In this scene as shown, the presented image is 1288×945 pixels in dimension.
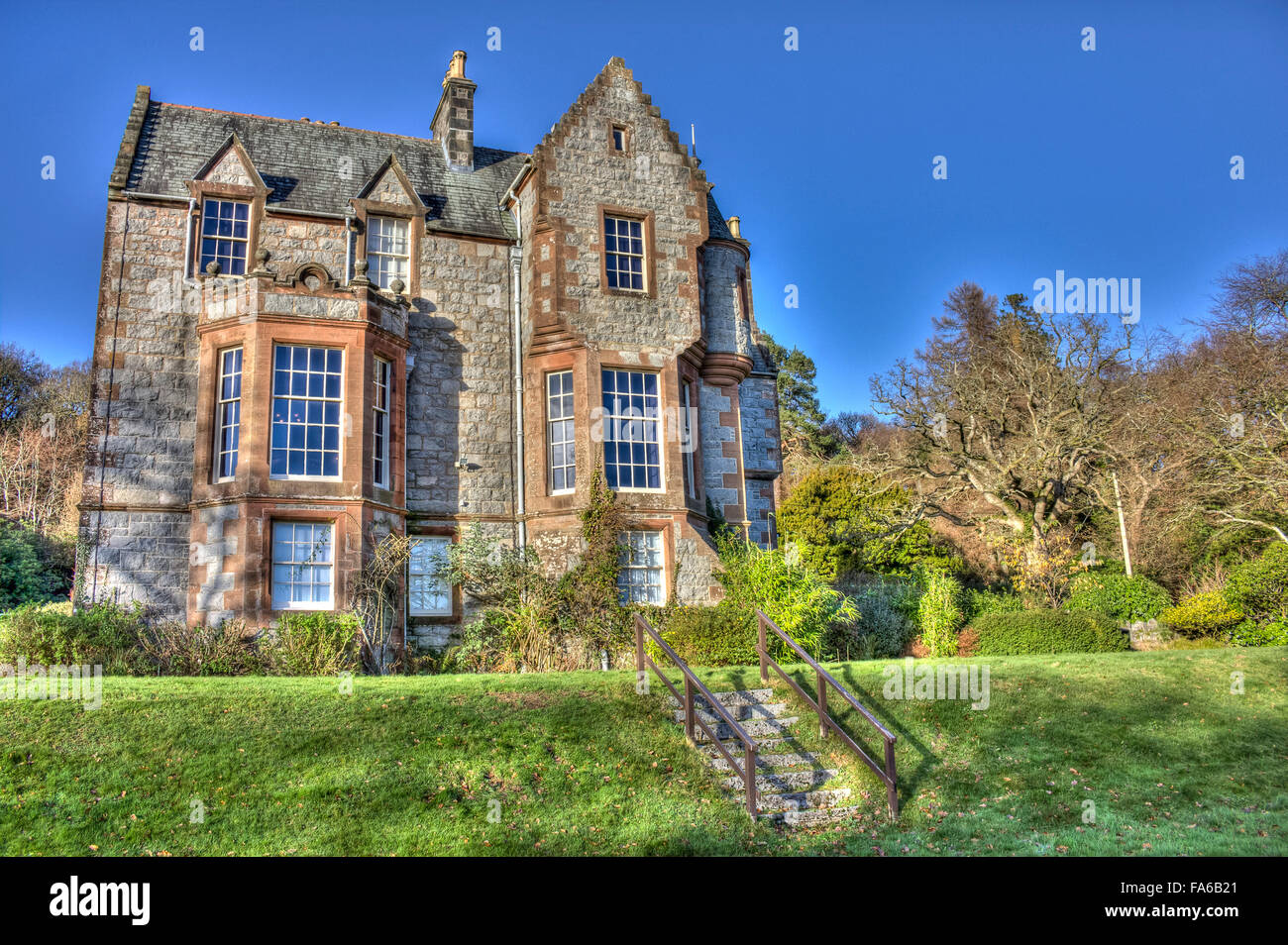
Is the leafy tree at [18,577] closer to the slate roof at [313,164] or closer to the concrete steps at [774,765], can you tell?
the slate roof at [313,164]

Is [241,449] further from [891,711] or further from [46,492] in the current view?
[46,492]

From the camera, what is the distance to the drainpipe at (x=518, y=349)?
18.9 m

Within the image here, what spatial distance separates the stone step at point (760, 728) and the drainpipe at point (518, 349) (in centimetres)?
728

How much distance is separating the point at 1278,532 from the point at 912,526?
30.6 feet

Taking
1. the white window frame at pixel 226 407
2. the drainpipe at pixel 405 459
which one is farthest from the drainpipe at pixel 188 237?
the drainpipe at pixel 405 459

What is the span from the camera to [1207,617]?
20.5 meters

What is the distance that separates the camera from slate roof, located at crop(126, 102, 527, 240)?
1947cm

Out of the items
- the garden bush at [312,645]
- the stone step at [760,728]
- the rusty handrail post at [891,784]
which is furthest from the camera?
the garden bush at [312,645]

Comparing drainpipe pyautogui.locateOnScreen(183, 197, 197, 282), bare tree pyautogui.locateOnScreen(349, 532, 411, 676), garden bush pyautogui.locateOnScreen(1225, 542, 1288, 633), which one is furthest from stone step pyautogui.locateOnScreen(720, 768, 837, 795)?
drainpipe pyautogui.locateOnScreen(183, 197, 197, 282)

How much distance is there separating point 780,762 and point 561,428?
921cm

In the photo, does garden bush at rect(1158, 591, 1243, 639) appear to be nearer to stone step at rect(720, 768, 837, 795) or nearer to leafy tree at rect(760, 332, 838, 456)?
stone step at rect(720, 768, 837, 795)

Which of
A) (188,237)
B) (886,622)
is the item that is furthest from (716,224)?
(188,237)

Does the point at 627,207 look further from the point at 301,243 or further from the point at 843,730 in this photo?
the point at 843,730
